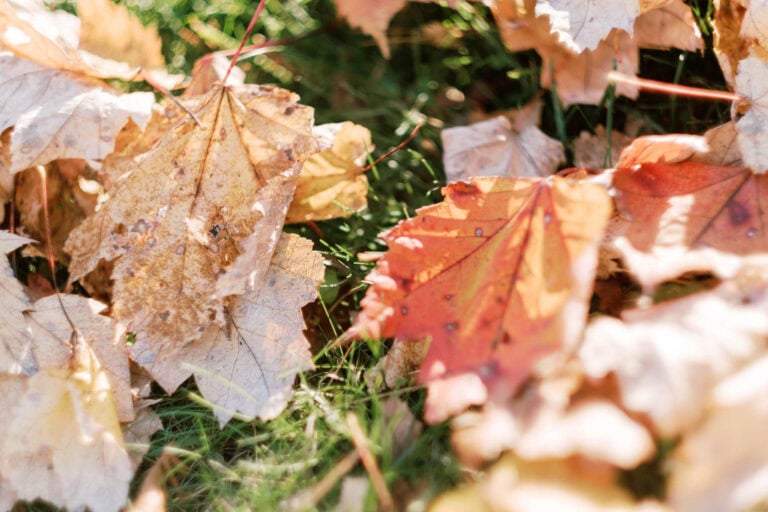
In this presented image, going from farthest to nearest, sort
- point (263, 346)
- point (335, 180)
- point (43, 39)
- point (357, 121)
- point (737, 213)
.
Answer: point (357, 121), point (335, 180), point (43, 39), point (263, 346), point (737, 213)

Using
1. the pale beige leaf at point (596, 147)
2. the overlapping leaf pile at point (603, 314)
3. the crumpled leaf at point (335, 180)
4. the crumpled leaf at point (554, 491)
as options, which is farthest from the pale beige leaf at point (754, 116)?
the crumpled leaf at point (335, 180)

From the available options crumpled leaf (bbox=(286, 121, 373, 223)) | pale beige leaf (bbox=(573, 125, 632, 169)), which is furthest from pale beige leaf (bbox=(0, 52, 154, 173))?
pale beige leaf (bbox=(573, 125, 632, 169))

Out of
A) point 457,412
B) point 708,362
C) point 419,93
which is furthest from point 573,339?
point 419,93

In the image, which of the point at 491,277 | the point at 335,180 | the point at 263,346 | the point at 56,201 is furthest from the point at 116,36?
the point at 491,277

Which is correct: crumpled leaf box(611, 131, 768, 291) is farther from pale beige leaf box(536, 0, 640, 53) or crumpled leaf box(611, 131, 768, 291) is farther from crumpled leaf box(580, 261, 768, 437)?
pale beige leaf box(536, 0, 640, 53)

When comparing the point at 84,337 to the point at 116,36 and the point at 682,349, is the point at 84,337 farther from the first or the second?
the point at 682,349

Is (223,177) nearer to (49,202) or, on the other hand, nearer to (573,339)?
(49,202)
